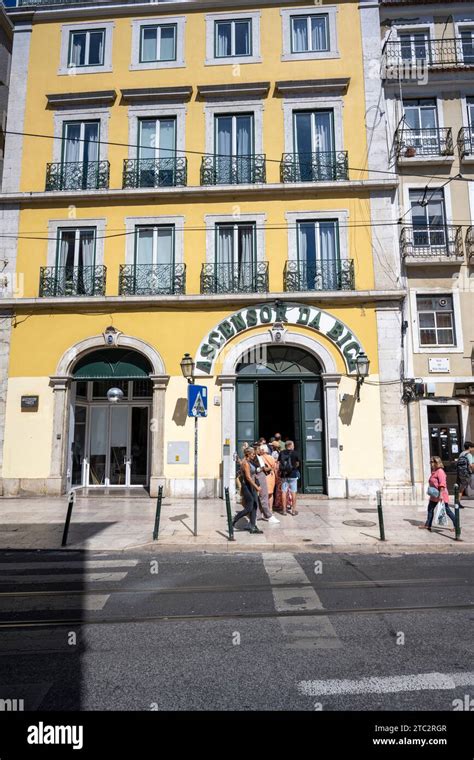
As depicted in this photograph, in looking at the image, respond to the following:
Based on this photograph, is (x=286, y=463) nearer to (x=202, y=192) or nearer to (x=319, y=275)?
(x=319, y=275)

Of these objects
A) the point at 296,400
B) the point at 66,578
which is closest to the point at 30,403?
the point at 296,400

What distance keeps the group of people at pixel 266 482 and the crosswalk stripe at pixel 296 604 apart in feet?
6.00

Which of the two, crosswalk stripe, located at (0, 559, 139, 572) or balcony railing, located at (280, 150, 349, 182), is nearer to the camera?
crosswalk stripe, located at (0, 559, 139, 572)

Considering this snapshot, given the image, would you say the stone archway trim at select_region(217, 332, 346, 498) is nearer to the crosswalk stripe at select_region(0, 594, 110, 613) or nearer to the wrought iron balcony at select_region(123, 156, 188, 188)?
the wrought iron balcony at select_region(123, 156, 188, 188)

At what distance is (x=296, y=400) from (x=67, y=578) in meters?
10.0

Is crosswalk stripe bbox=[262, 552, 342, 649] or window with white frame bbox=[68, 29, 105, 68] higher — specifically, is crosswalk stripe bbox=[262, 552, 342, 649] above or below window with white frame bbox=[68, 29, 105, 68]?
below

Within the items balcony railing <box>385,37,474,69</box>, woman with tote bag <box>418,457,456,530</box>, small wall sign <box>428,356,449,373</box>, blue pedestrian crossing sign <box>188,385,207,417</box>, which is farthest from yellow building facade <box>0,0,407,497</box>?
blue pedestrian crossing sign <box>188,385,207,417</box>

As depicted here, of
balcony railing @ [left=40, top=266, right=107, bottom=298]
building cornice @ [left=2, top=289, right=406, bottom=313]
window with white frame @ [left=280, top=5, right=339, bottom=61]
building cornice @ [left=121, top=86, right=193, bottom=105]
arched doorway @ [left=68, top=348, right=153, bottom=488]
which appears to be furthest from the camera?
arched doorway @ [left=68, top=348, right=153, bottom=488]

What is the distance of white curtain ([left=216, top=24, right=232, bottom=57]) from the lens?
55.7ft

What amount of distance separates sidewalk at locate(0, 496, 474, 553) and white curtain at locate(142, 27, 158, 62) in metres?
15.5

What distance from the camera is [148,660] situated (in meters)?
4.33

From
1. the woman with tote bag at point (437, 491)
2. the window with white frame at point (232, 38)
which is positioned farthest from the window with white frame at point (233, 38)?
the woman with tote bag at point (437, 491)

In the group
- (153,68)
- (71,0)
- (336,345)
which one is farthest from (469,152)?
(71,0)

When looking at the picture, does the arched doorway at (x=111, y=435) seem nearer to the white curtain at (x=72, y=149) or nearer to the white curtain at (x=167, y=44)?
the white curtain at (x=72, y=149)
